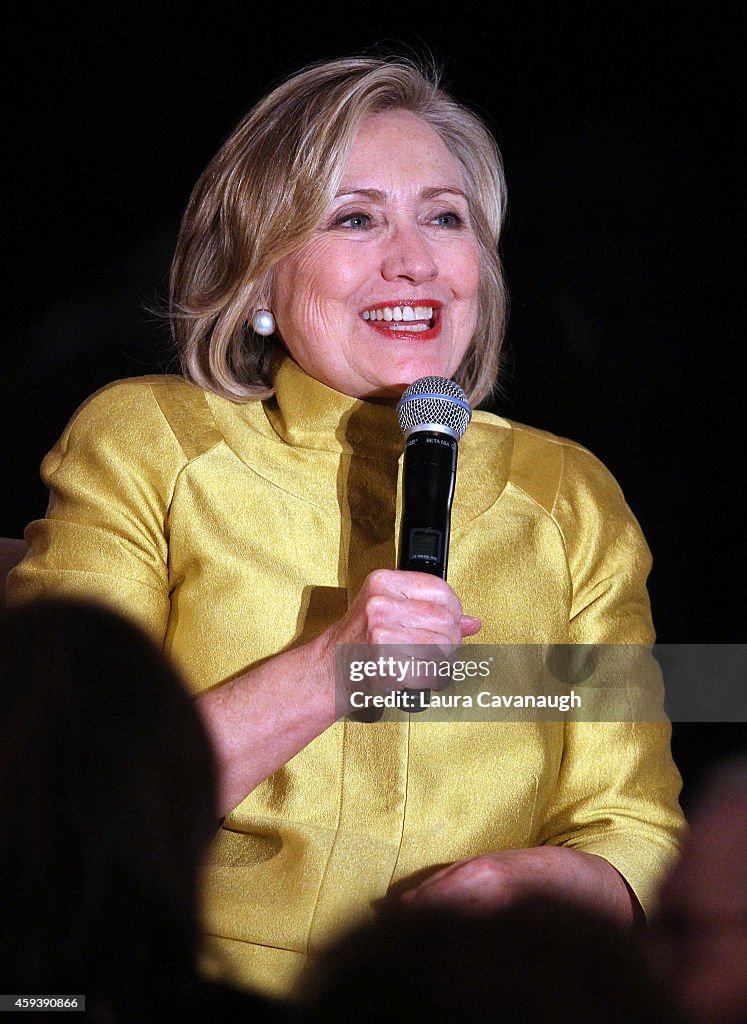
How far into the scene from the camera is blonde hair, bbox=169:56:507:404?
1.70m

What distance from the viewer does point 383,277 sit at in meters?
1.68

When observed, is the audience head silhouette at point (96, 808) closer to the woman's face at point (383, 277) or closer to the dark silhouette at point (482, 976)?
the dark silhouette at point (482, 976)

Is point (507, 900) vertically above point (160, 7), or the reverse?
point (160, 7)

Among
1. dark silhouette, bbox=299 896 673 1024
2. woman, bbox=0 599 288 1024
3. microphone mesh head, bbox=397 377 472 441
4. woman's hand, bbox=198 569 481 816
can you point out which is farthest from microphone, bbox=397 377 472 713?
woman, bbox=0 599 288 1024

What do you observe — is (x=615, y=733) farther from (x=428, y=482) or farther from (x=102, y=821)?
(x=102, y=821)

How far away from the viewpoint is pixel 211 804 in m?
1.48

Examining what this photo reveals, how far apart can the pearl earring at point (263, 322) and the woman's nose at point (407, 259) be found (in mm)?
194

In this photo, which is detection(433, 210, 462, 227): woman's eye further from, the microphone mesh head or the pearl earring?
the microphone mesh head

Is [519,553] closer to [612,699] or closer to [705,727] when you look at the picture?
[612,699]

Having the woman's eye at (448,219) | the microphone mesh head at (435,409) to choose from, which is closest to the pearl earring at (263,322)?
the woman's eye at (448,219)

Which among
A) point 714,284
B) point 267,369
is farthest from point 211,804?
point 714,284

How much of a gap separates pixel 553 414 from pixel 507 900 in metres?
0.94

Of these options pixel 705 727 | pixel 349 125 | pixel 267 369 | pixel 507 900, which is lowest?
pixel 705 727

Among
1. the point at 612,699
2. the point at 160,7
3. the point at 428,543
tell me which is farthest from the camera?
the point at 160,7
